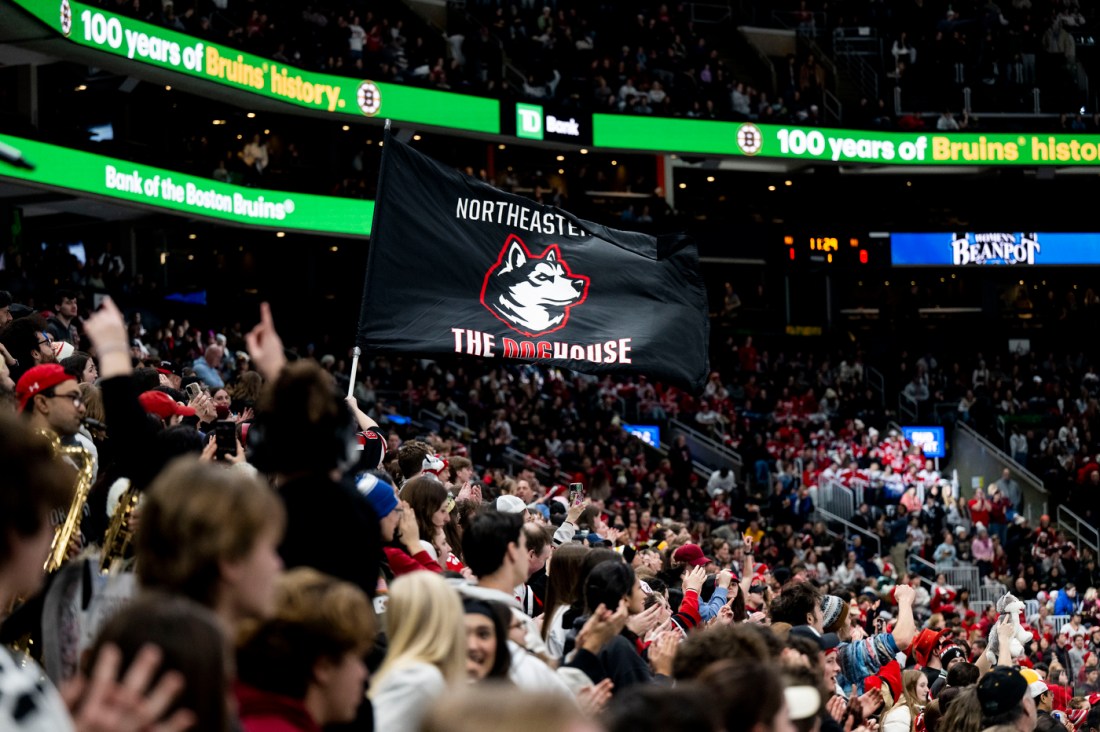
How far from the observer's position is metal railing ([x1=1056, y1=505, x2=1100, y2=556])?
30.3 meters

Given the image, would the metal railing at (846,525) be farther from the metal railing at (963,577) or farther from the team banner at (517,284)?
the team banner at (517,284)

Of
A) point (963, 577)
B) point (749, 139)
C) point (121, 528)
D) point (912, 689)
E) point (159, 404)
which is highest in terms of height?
point (749, 139)

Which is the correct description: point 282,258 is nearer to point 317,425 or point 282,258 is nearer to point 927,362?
point 927,362

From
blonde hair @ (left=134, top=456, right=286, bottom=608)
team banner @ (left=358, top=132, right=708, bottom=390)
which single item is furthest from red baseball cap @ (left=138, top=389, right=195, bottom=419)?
blonde hair @ (left=134, top=456, right=286, bottom=608)

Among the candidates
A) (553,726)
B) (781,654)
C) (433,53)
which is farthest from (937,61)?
(553,726)

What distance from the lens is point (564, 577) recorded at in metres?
6.74

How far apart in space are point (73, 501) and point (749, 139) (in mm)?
31273

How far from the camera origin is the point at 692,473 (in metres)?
29.1

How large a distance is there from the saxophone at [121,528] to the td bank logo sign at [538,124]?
27330mm

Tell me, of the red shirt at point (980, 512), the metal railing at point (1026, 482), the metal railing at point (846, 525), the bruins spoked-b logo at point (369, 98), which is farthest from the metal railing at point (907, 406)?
the bruins spoked-b logo at point (369, 98)

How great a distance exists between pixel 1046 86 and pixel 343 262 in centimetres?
1823

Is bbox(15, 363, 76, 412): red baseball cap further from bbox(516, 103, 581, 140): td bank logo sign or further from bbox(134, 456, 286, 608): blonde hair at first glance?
bbox(516, 103, 581, 140): td bank logo sign

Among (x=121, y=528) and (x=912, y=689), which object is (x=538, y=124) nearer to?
(x=912, y=689)

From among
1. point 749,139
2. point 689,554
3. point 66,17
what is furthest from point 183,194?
point 689,554
